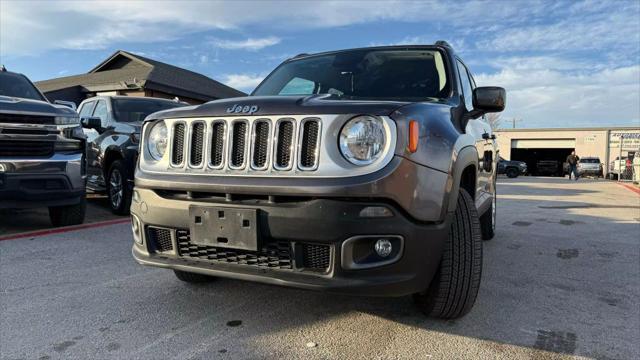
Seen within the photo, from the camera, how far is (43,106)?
5.20 metres

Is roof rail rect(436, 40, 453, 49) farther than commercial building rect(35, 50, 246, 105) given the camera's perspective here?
No

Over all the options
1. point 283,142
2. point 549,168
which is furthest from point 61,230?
point 549,168

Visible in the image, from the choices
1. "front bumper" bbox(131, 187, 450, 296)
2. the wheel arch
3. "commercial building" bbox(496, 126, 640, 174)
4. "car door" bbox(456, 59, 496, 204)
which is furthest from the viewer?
"commercial building" bbox(496, 126, 640, 174)

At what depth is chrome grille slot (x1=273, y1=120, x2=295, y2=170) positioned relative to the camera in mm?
2422

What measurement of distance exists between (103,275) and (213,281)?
89cm

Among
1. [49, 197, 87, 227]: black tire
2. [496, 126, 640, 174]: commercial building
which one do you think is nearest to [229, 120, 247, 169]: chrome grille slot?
[49, 197, 87, 227]: black tire

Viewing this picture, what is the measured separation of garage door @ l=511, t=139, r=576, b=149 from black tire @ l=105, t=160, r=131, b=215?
47934 millimetres

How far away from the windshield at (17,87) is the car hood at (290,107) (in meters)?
4.39

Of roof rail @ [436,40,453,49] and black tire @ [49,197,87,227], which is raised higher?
roof rail @ [436,40,453,49]

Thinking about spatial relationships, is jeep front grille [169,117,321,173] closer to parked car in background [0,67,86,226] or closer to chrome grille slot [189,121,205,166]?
chrome grille slot [189,121,205,166]

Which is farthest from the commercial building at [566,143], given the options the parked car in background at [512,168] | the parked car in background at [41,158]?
the parked car in background at [41,158]

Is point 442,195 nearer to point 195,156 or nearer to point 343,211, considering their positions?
point 343,211

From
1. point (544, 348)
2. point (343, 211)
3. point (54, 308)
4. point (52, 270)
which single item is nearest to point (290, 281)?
point (343, 211)

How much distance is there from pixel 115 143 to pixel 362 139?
17.0 feet
